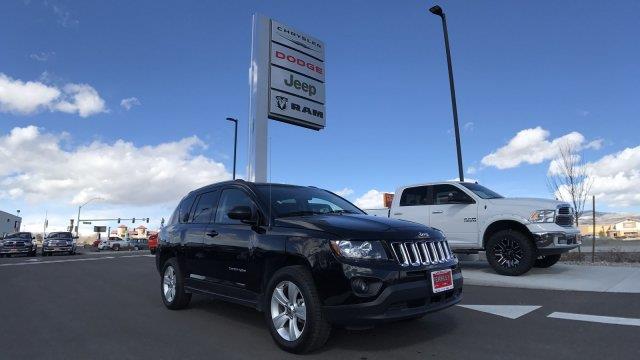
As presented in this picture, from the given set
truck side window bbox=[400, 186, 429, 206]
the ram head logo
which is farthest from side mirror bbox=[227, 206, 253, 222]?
the ram head logo

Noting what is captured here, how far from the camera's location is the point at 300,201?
564 centimetres

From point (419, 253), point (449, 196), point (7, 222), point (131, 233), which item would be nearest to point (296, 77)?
point (449, 196)

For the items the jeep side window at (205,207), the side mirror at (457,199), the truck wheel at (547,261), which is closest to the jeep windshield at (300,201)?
the jeep side window at (205,207)

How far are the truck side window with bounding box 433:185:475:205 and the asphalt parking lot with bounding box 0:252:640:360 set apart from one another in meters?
2.72

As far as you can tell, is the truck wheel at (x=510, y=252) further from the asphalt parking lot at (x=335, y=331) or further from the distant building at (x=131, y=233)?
the distant building at (x=131, y=233)

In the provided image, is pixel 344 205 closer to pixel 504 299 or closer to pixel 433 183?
pixel 504 299

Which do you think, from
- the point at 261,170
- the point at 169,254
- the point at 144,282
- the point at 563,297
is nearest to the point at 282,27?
the point at 261,170

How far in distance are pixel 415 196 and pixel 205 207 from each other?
5.92m

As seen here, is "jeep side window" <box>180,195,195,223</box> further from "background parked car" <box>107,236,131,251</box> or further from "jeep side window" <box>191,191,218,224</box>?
"background parked car" <box>107,236,131,251</box>

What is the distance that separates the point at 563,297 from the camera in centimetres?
734

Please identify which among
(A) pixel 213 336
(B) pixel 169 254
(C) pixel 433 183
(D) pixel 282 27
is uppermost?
(D) pixel 282 27

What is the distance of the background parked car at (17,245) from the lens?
28719 mm

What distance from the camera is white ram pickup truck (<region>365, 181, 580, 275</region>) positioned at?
9.01 meters

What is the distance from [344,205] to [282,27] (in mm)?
11672
